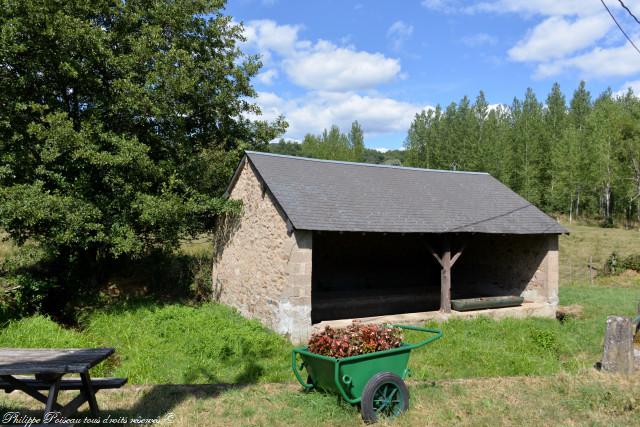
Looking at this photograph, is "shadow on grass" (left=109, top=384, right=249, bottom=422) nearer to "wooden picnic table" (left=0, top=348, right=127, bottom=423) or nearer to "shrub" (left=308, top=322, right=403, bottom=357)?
"wooden picnic table" (left=0, top=348, right=127, bottom=423)

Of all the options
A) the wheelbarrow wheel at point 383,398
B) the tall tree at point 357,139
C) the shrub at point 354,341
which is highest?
the tall tree at point 357,139

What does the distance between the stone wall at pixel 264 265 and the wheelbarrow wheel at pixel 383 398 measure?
431 centimetres

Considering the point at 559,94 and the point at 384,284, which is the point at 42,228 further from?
the point at 559,94

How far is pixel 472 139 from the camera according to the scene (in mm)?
39656

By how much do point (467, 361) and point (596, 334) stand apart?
4024 millimetres

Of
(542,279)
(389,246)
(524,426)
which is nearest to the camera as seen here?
(524,426)

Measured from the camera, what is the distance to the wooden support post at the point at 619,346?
21.4 ft

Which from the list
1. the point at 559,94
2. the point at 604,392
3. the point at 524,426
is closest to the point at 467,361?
the point at 604,392

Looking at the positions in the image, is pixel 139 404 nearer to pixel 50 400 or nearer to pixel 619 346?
pixel 50 400

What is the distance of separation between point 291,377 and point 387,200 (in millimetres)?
5684

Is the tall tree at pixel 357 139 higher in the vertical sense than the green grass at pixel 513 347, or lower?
higher

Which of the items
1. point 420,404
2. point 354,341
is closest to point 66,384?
point 354,341

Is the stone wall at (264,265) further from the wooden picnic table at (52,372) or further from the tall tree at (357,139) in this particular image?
the tall tree at (357,139)

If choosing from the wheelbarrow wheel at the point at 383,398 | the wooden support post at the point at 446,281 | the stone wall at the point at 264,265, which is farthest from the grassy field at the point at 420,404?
the wooden support post at the point at 446,281
